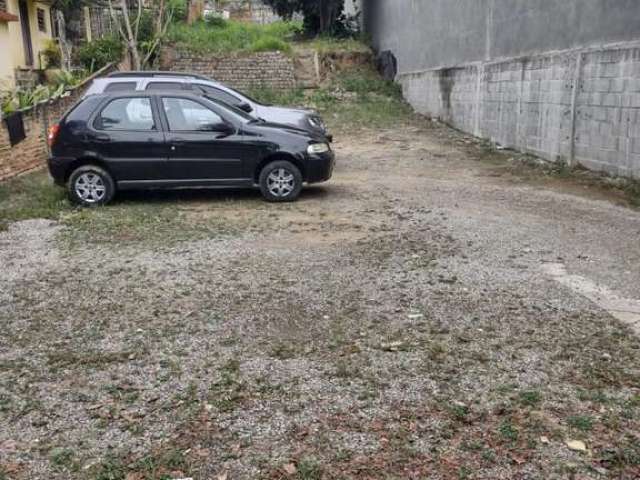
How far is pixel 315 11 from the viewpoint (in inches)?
1080

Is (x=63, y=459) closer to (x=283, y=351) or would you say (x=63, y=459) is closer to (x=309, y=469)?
(x=309, y=469)

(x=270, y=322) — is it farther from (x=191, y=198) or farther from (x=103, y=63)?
(x=103, y=63)

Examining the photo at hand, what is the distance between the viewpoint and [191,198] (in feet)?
30.8

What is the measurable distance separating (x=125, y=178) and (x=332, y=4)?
21.0m

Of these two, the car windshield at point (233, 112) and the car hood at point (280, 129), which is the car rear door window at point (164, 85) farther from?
the car hood at point (280, 129)

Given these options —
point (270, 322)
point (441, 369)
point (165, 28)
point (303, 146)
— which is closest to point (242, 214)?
point (303, 146)

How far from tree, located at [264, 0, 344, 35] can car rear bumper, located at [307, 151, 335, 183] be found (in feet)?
64.8

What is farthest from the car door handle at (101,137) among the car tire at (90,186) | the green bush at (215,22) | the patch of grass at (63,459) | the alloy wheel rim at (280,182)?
the green bush at (215,22)

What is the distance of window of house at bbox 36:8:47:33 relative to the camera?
24994 millimetres

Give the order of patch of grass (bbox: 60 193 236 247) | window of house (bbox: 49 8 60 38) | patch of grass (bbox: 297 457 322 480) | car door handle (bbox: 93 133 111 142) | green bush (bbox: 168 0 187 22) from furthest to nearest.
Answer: green bush (bbox: 168 0 187 22) < window of house (bbox: 49 8 60 38) < car door handle (bbox: 93 133 111 142) < patch of grass (bbox: 60 193 236 247) < patch of grass (bbox: 297 457 322 480)

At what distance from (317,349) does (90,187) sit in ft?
18.4

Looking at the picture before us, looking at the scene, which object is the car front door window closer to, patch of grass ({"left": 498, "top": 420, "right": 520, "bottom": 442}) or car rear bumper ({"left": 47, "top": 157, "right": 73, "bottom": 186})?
car rear bumper ({"left": 47, "top": 157, "right": 73, "bottom": 186})

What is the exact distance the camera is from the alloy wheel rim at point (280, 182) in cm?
892

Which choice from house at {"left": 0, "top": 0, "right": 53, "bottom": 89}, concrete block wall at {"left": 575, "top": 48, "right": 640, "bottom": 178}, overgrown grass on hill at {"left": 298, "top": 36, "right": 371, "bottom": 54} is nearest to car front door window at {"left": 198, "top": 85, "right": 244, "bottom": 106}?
concrete block wall at {"left": 575, "top": 48, "right": 640, "bottom": 178}
